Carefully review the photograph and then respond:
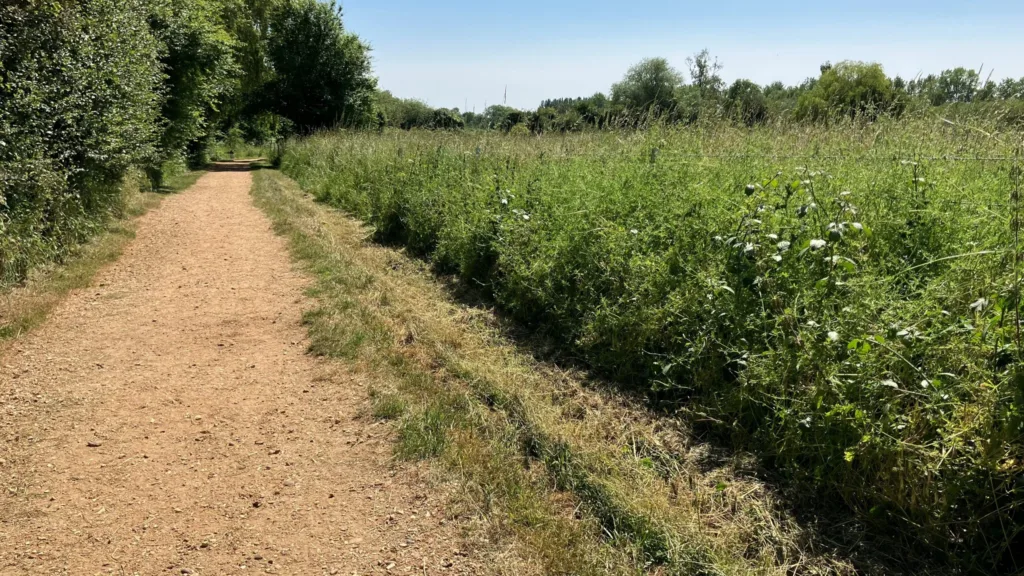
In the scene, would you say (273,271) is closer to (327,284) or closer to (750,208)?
(327,284)

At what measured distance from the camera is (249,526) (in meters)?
2.88

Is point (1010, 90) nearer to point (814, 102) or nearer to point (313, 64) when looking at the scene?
point (814, 102)

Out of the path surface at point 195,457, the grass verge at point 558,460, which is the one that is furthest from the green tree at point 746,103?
the path surface at point 195,457

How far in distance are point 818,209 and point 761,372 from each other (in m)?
1.29

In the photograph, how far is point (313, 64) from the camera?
26406 millimetres

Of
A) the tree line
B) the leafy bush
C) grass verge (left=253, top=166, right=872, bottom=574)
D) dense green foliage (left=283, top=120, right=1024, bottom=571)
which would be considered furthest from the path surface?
the tree line

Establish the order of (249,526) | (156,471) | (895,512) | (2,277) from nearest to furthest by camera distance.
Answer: (895,512) < (249,526) < (156,471) < (2,277)

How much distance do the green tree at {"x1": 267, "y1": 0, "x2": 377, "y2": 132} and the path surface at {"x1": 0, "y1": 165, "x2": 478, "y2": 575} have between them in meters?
22.9

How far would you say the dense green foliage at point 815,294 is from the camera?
100 inches

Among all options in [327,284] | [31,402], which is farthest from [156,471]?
[327,284]

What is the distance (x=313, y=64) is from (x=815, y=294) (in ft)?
90.3

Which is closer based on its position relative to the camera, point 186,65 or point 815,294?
point 815,294

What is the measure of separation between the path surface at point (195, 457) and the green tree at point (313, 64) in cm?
2288

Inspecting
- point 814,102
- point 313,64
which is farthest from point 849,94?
point 313,64
